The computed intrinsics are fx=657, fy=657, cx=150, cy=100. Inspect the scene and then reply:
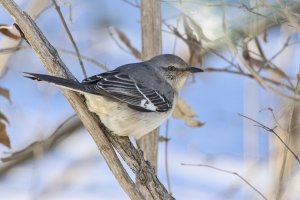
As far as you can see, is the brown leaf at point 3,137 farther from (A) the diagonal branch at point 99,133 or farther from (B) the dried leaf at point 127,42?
(B) the dried leaf at point 127,42

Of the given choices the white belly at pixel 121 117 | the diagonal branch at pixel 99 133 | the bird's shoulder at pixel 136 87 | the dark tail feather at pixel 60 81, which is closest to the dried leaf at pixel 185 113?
the bird's shoulder at pixel 136 87

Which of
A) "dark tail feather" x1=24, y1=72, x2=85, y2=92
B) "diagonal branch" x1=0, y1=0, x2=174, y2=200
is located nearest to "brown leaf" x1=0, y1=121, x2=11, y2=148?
"diagonal branch" x1=0, y1=0, x2=174, y2=200

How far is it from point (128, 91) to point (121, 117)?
0.60 feet

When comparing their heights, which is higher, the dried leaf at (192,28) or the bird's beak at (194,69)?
the dried leaf at (192,28)

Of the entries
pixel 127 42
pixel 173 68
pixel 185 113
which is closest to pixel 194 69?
Result: pixel 173 68

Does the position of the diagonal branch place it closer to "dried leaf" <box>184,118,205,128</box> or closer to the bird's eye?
"dried leaf" <box>184,118,205,128</box>

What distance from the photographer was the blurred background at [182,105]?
421 centimetres

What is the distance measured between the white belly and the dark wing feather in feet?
0.12

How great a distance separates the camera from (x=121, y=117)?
370 centimetres

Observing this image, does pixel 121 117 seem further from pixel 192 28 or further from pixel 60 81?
pixel 192 28

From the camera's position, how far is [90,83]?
11.9 ft

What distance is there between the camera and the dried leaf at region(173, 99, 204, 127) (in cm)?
424

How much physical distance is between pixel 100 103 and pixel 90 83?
125mm

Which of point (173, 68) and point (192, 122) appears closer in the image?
point (192, 122)
